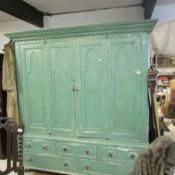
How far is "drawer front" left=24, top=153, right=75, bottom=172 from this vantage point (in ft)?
9.42

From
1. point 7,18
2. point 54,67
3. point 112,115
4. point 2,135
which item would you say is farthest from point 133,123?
point 7,18

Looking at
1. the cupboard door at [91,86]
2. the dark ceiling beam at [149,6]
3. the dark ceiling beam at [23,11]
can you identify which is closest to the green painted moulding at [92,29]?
the cupboard door at [91,86]

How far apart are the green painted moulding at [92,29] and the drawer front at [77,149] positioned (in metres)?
1.37

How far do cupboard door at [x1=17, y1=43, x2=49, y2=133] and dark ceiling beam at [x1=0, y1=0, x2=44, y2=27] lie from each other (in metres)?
0.47

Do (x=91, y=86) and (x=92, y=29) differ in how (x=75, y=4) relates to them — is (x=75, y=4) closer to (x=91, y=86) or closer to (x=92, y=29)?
(x=92, y=29)

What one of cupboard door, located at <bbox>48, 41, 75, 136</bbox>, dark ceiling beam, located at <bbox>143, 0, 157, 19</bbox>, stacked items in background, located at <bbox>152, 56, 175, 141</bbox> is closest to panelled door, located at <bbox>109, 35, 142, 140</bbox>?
cupboard door, located at <bbox>48, 41, 75, 136</bbox>

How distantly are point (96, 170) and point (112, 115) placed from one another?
71 centimetres

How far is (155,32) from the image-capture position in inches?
120

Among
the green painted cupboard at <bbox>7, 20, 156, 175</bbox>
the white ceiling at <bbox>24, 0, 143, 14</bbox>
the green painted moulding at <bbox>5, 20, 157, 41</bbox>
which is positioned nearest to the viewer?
the green painted moulding at <bbox>5, 20, 157, 41</bbox>

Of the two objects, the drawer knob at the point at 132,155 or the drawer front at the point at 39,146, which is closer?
the drawer knob at the point at 132,155

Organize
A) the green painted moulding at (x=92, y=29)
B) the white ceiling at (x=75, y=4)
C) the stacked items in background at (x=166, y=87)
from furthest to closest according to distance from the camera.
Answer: the stacked items in background at (x=166, y=87) < the white ceiling at (x=75, y=4) < the green painted moulding at (x=92, y=29)

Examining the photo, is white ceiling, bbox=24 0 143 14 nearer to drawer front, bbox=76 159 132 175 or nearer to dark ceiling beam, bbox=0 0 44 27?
dark ceiling beam, bbox=0 0 44 27

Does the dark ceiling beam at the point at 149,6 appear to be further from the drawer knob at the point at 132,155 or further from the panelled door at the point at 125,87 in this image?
the drawer knob at the point at 132,155

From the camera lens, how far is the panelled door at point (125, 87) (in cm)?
250
